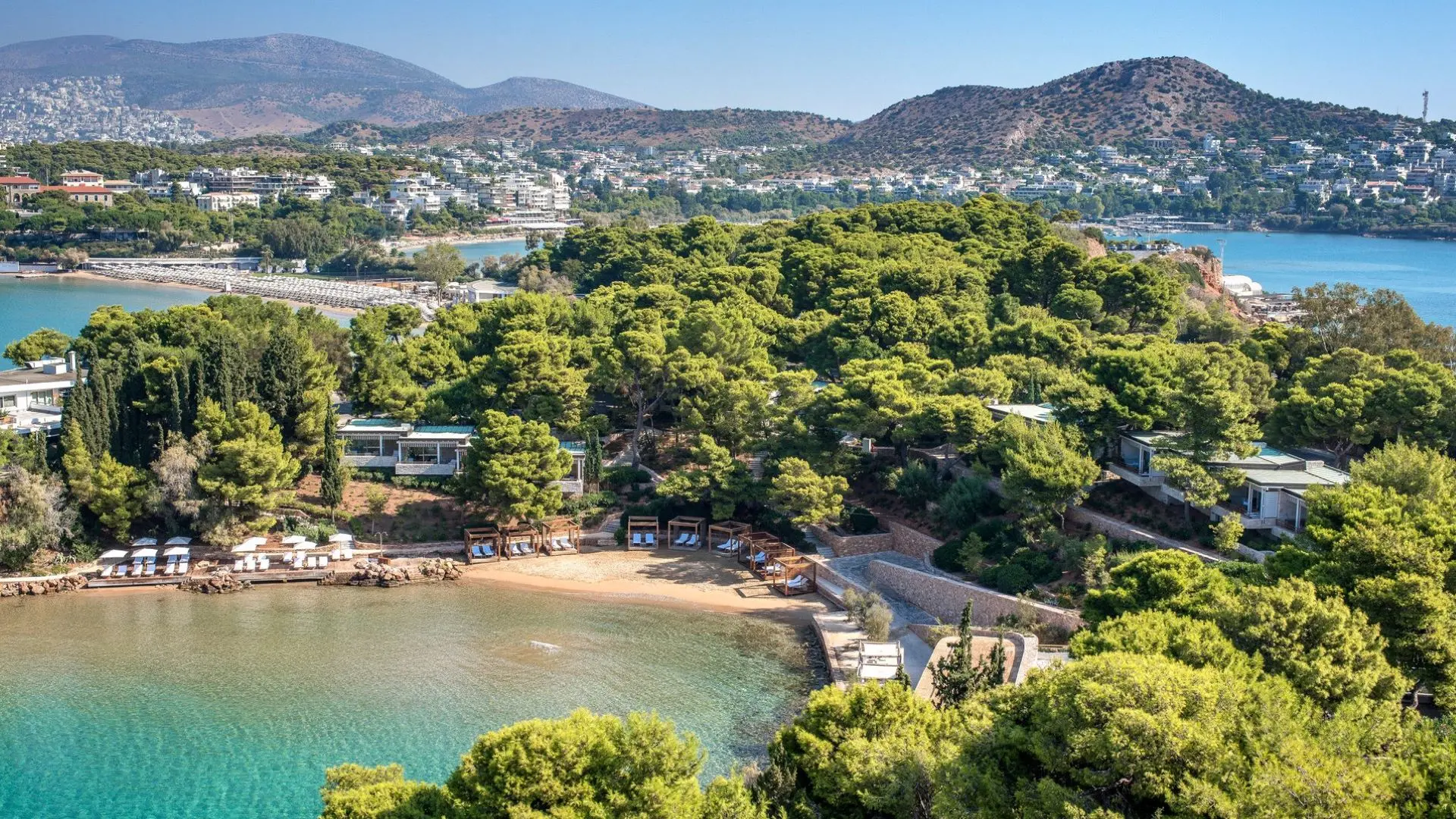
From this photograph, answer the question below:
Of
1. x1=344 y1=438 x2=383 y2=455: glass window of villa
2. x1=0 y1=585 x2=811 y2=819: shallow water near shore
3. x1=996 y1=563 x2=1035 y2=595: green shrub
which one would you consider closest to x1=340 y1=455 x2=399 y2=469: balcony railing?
x1=344 y1=438 x2=383 y2=455: glass window of villa

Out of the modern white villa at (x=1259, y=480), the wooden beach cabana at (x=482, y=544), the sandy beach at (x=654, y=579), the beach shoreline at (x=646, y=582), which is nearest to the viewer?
the modern white villa at (x=1259, y=480)

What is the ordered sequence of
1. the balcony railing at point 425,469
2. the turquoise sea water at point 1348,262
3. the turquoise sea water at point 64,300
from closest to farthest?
1. the balcony railing at point 425,469
2. the turquoise sea water at point 64,300
3. the turquoise sea water at point 1348,262

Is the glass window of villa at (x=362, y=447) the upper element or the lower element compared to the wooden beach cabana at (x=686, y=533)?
upper

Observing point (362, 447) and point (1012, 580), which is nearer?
point (1012, 580)

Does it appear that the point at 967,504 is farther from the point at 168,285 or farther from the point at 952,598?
the point at 168,285

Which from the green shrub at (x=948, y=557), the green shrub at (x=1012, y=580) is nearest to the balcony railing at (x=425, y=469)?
the green shrub at (x=948, y=557)

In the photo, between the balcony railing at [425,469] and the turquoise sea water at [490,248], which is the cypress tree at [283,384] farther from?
the turquoise sea water at [490,248]

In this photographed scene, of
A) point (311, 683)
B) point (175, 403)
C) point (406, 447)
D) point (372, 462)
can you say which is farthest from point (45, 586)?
point (406, 447)

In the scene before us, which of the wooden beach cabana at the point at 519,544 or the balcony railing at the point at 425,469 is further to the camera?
the balcony railing at the point at 425,469
